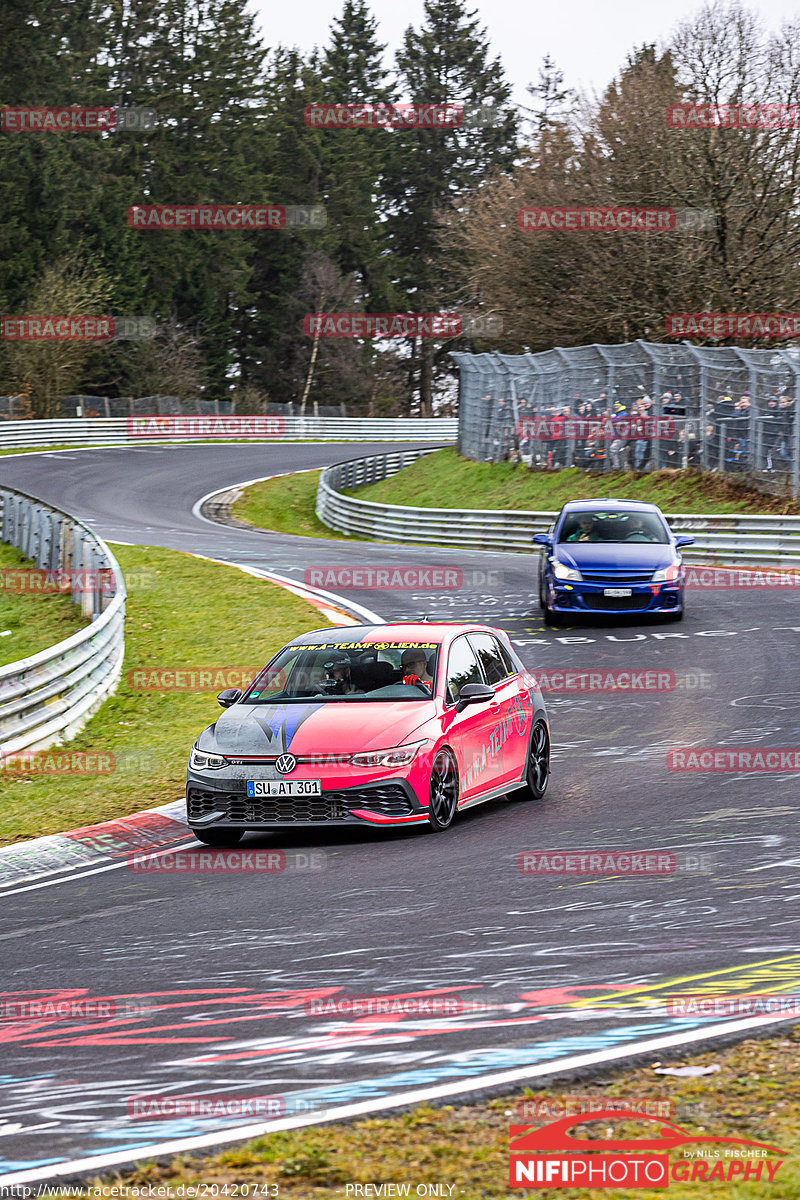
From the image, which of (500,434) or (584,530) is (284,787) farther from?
(500,434)

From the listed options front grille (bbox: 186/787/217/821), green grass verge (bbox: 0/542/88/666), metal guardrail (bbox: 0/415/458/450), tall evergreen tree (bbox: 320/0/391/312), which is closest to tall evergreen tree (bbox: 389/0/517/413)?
tall evergreen tree (bbox: 320/0/391/312)

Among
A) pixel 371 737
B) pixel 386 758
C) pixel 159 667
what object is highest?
pixel 371 737

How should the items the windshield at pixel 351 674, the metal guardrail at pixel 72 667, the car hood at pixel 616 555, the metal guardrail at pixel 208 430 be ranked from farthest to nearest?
the metal guardrail at pixel 208 430 < the car hood at pixel 616 555 < the metal guardrail at pixel 72 667 < the windshield at pixel 351 674

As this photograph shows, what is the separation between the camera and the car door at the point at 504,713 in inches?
436

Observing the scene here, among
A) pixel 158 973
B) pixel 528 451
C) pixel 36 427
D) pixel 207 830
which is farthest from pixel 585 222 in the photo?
pixel 158 973

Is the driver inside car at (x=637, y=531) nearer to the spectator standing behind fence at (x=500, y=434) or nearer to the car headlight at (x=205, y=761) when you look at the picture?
the car headlight at (x=205, y=761)

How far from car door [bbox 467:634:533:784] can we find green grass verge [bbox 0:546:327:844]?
2.78 m

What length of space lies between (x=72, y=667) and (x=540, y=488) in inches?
973

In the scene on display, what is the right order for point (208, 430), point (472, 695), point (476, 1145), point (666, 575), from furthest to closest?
1. point (208, 430)
2. point (666, 575)
3. point (472, 695)
4. point (476, 1145)

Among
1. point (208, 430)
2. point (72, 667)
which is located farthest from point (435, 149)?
point (72, 667)

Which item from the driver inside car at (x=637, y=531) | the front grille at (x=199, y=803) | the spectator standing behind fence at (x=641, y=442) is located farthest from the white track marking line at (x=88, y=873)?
the spectator standing behind fence at (x=641, y=442)

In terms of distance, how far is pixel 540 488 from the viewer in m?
38.6

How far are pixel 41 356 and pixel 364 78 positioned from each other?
1674 inches

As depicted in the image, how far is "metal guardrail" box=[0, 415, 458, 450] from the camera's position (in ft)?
199
